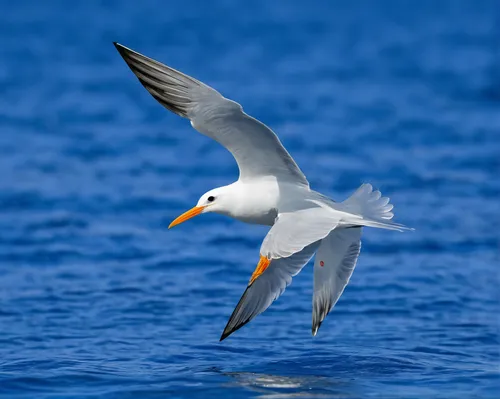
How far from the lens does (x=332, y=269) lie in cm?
915

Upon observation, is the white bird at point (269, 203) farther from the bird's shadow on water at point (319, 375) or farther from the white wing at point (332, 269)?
the bird's shadow on water at point (319, 375)

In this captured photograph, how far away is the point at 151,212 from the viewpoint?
48.3 feet

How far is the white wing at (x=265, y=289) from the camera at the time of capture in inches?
356

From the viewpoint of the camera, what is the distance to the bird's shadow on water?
8562 mm

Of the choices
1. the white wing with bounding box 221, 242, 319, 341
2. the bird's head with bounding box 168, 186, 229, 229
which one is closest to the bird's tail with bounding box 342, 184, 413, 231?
the white wing with bounding box 221, 242, 319, 341

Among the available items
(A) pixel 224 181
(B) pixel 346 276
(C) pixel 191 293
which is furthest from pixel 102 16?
(B) pixel 346 276

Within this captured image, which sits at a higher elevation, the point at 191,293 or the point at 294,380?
the point at 191,293

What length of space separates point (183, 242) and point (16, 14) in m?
20.7

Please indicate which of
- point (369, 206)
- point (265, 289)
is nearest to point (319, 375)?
point (265, 289)

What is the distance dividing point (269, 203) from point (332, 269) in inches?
32.5

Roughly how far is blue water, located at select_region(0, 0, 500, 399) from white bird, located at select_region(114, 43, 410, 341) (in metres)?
0.72

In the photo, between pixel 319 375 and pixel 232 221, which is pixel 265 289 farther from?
pixel 232 221

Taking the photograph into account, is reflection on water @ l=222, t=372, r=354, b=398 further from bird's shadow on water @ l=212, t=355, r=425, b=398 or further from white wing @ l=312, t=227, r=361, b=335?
white wing @ l=312, t=227, r=361, b=335

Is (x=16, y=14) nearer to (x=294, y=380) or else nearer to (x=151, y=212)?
(x=151, y=212)
